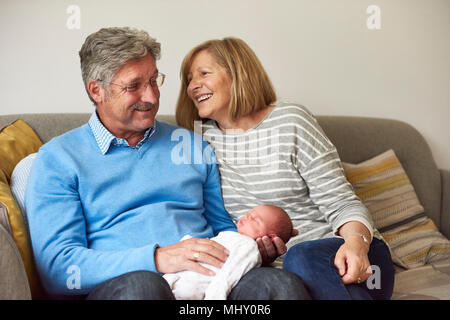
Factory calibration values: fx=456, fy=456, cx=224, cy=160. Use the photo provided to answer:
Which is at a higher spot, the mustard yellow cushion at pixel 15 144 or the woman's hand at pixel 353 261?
the mustard yellow cushion at pixel 15 144

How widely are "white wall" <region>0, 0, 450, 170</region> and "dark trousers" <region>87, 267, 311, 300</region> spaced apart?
123 cm

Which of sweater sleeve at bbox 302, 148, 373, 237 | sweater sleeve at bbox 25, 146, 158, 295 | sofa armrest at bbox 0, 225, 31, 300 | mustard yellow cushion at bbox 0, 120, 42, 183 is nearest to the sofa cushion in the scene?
sweater sleeve at bbox 302, 148, 373, 237

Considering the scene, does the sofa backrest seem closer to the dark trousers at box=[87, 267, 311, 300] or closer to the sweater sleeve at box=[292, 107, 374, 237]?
the sweater sleeve at box=[292, 107, 374, 237]

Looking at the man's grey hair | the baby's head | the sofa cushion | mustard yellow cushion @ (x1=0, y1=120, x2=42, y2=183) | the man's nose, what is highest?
the man's grey hair

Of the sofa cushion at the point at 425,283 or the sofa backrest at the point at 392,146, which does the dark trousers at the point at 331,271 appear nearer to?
the sofa cushion at the point at 425,283

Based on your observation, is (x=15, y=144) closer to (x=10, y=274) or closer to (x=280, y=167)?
(x=10, y=274)

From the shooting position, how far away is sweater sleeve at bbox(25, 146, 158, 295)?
4.22 feet

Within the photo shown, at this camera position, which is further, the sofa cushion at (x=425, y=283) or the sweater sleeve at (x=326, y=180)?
the sofa cushion at (x=425, y=283)

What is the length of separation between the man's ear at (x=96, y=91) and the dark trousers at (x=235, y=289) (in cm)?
65

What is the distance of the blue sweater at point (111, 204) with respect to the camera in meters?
1.30

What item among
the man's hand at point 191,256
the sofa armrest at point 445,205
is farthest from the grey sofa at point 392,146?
the man's hand at point 191,256

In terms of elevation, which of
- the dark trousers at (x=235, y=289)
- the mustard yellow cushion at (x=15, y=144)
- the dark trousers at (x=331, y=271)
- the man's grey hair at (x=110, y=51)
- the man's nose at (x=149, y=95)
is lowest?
the dark trousers at (x=331, y=271)
